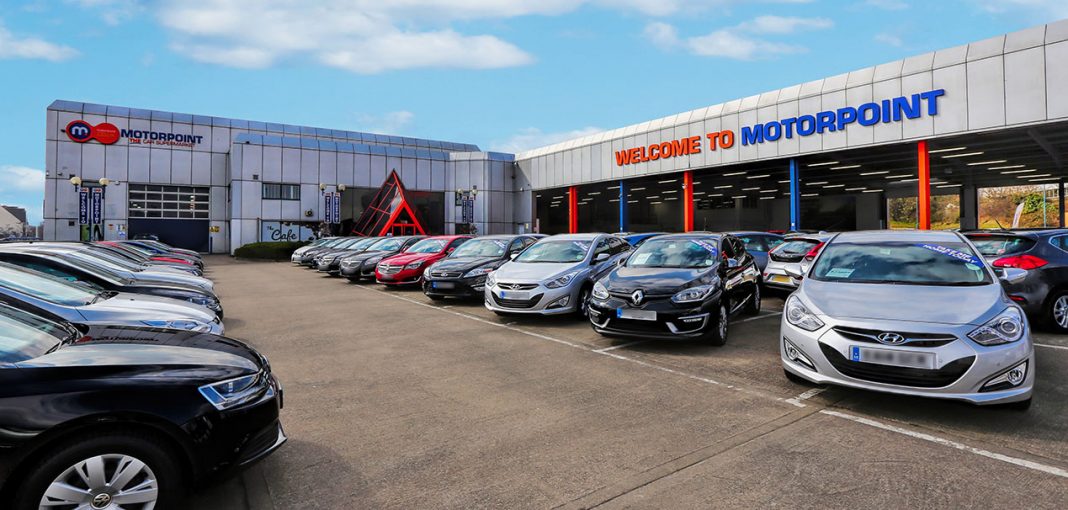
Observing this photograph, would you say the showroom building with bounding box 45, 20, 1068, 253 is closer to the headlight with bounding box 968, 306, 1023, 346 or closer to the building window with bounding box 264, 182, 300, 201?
the building window with bounding box 264, 182, 300, 201

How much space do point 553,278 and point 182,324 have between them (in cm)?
513

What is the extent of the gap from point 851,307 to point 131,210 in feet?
158

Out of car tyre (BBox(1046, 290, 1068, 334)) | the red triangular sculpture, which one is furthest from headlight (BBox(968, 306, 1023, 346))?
the red triangular sculpture

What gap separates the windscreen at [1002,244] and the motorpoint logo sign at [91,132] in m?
49.5

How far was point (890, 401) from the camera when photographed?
4.70 metres

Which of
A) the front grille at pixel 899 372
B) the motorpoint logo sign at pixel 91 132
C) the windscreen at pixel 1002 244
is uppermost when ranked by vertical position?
the motorpoint logo sign at pixel 91 132

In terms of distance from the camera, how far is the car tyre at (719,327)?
6720 millimetres

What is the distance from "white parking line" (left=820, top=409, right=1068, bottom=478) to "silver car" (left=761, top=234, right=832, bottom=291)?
5901 millimetres

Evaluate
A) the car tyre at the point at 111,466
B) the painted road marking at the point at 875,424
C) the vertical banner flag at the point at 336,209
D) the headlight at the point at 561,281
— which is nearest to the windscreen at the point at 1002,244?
the painted road marking at the point at 875,424

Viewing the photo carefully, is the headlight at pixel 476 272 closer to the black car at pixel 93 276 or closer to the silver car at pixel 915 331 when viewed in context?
the black car at pixel 93 276

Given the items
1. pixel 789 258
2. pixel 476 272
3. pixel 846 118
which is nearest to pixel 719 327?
pixel 789 258

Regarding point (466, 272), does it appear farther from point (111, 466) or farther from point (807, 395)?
point (111, 466)

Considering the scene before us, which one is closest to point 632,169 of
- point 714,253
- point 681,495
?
point 714,253

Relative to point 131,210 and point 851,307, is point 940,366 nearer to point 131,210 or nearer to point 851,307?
point 851,307
